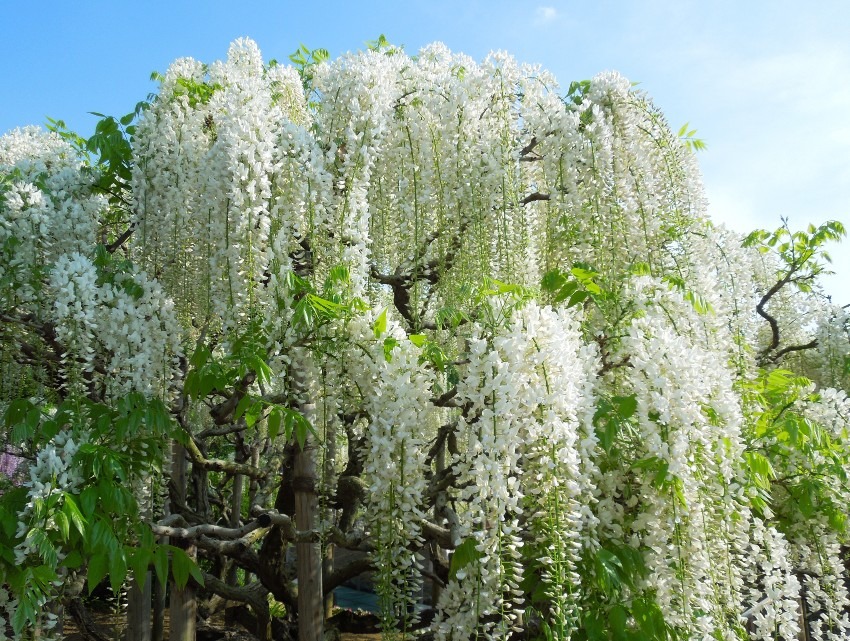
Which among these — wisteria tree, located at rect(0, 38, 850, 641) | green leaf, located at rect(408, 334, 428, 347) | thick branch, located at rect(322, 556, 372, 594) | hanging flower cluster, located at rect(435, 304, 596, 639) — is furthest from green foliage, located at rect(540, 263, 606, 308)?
thick branch, located at rect(322, 556, 372, 594)

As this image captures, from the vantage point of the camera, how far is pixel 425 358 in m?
3.56

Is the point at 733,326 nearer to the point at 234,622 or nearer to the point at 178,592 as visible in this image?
the point at 178,592

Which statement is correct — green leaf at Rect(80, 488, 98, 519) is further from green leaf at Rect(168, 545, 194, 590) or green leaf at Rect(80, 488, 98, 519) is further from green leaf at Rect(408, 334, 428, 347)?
green leaf at Rect(408, 334, 428, 347)

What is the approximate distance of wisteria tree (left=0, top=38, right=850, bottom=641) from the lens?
3227 mm

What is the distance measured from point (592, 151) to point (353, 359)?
6.63ft

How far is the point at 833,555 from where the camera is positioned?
4508 millimetres

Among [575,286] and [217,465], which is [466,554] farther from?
[217,465]

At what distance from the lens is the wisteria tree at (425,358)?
10.6 feet

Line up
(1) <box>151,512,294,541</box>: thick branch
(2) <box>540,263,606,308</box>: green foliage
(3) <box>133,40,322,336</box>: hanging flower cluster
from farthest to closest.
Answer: (1) <box>151,512,294,541</box>: thick branch → (3) <box>133,40,322,336</box>: hanging flower cluster → (2) <box>540,263,606,308</box>: green foliage

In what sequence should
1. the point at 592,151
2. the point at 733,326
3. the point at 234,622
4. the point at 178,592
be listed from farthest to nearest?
the point at 234,622 < the point at 178,592 < the point at 733,326 < the point at 592,151

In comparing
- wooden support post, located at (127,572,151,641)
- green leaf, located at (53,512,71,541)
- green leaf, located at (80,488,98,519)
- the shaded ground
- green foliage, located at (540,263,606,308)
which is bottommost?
the shaded ground

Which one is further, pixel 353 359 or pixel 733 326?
pixel 733 326

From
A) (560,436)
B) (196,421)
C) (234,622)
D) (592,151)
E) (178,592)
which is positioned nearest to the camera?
(560,436)

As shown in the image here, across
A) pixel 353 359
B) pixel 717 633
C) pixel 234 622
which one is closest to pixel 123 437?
pixel 353 359
